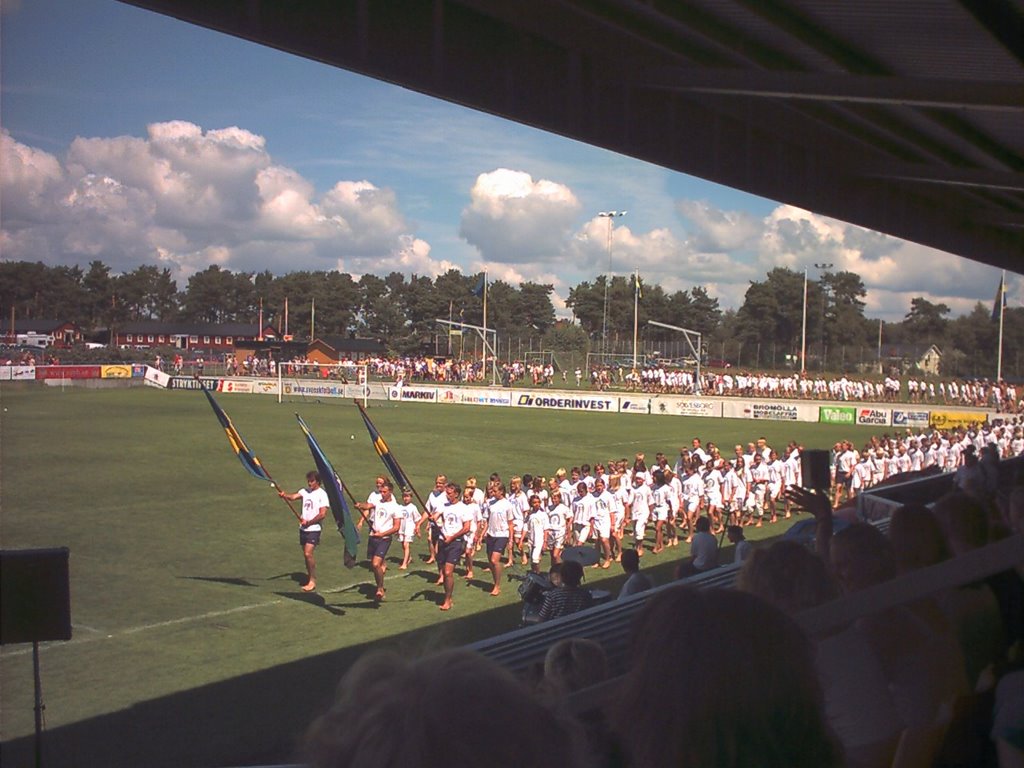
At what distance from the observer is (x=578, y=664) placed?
2.90m

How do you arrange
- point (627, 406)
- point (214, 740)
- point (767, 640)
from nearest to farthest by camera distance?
point (767, 640), point (214, 740), point (627, 406)

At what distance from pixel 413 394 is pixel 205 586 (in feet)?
131

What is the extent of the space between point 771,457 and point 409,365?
155 ft

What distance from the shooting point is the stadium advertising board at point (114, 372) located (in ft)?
200

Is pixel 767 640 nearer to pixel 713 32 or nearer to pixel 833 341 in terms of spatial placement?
pixel 713 32

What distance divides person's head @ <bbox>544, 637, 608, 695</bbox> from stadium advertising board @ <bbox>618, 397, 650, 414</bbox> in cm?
4663

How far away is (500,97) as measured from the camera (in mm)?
7691

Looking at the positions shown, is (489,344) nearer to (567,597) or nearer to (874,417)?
(874,417)

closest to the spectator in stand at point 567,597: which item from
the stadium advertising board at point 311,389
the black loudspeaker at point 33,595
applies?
the black loudspeaker at point 33,595

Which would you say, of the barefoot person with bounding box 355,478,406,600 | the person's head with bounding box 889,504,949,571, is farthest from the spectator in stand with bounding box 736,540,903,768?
the barefoot person with bounding box 355,478,406,600

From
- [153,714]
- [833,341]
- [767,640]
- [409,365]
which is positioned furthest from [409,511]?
[833,341]

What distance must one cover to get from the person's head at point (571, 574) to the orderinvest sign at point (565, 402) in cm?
4055

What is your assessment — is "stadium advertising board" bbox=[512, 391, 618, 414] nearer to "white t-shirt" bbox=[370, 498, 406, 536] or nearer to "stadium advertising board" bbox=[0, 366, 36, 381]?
"stadium advertising board" bbox=[0, 366, 36, 381]

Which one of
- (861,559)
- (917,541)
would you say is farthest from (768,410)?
(861,559)
